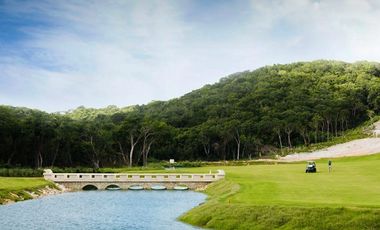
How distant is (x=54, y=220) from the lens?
42531 mm

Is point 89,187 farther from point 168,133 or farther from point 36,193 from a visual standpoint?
point 168,133

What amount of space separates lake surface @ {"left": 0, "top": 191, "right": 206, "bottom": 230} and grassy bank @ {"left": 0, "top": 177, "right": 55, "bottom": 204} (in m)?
1.66

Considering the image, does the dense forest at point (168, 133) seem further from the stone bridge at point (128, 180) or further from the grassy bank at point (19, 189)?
the grassy bank at point (19, 189)

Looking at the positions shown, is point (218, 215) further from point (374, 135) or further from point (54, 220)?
point (374, 135)

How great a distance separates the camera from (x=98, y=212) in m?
48.8

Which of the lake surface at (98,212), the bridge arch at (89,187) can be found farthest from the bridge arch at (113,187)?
the lake surface at (98,212)

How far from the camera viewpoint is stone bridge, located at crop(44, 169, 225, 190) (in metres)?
79.6

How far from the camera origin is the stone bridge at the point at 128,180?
79.6 meters

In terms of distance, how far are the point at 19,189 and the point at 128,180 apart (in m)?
22.6

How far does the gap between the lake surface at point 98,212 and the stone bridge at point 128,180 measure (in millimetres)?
14640

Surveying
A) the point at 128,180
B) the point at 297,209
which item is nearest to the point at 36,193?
the point at 128,180

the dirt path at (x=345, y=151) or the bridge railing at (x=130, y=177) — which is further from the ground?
the dirt path at (x=345, y=151)

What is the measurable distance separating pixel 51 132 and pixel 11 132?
8497 millimetres

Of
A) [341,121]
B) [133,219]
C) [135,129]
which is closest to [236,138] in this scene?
[135,129]
